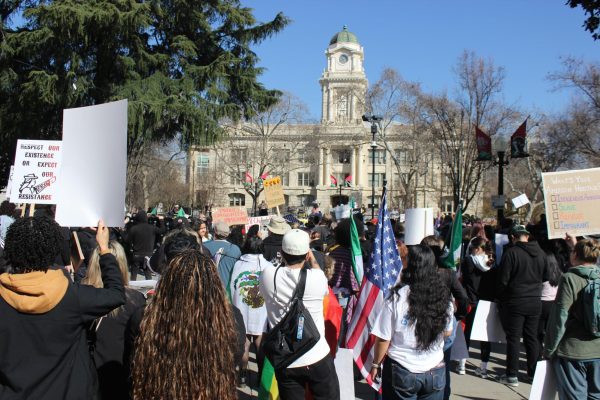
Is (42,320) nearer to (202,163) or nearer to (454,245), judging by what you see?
(454,245)

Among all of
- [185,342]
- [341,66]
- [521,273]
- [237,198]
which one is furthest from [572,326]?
[341,66]

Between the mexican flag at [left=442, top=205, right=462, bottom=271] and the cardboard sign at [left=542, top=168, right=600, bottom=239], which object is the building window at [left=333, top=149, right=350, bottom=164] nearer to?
the mexican flag at [left=442, top=205, right=462, bottom=271]

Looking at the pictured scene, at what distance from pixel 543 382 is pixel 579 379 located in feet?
0.91

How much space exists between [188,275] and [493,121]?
89.4ft

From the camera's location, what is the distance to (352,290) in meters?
7.12

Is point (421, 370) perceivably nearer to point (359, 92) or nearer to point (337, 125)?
point (359, 92)

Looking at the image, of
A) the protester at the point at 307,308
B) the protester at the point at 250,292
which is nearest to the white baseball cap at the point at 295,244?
the protester at the point at 307,308

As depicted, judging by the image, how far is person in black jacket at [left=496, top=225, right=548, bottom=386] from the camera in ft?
22.9

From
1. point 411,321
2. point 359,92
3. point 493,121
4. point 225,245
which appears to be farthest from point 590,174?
point 359,92

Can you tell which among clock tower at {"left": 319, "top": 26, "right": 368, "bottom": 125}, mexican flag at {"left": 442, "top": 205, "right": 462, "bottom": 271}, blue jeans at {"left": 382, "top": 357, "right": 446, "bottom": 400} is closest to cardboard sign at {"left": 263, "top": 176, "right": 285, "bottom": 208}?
mexican flag at {"left": 442, "top": 205, "right": 462, "bottom": 271}

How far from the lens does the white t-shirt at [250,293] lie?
21.1 feet

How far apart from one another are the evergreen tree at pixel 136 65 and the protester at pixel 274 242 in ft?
35.4

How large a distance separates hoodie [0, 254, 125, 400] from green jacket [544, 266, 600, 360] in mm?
3662

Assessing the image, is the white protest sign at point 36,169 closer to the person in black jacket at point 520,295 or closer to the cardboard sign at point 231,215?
the cardboard sign at point 231,215
